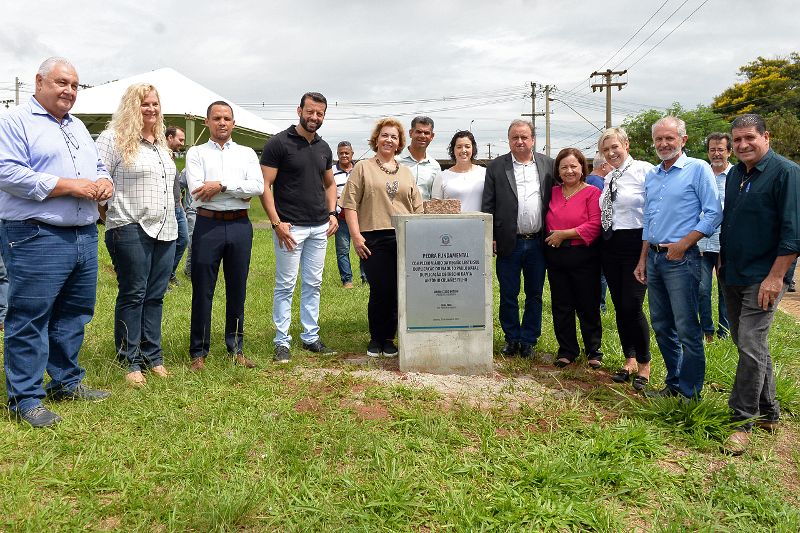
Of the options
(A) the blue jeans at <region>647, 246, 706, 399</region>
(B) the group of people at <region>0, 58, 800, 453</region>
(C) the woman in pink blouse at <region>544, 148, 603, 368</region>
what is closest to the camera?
(B) the group of people at <region>0, 58, 800, 453</region>

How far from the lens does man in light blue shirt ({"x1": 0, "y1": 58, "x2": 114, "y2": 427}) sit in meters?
3.47

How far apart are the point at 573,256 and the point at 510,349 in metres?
1.08

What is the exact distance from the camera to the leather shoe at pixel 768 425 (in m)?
3.70

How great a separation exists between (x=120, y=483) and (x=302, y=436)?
97 cm

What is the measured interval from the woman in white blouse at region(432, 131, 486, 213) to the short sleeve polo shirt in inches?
44.0

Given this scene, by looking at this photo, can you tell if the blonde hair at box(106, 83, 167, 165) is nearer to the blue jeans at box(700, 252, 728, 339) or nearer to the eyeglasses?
the eyeglasses

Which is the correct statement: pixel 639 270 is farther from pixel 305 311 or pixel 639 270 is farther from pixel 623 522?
pixel 305 311

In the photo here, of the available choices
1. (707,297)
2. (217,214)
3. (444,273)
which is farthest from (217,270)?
(707,297)

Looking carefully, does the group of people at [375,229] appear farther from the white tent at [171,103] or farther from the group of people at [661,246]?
the white tent at [171,103]

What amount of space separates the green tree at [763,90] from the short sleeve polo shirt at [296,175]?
3417cm

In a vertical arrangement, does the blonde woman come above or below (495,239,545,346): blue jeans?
above

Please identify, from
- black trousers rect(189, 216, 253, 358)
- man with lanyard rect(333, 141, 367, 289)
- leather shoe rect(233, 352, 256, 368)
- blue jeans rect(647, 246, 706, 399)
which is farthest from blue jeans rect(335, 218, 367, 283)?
blue jeans rect(647, 246, 706, 399)

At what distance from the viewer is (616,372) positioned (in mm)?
4918

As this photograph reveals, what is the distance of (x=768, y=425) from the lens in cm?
370
